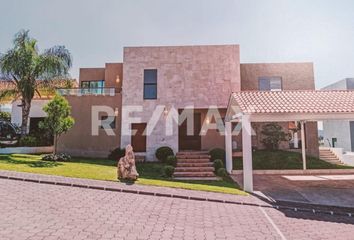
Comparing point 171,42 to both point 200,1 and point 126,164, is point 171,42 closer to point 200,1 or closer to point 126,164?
point 200,1

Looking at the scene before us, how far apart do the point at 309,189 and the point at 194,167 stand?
6.13 metres

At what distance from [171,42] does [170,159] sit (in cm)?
923

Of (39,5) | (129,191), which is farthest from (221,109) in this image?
(39,5)

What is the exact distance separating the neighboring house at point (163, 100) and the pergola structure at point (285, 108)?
16.9ft

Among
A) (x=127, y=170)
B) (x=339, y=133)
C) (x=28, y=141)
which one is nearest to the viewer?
(x=127, y=170)

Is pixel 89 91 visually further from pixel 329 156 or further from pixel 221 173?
pixel 329 156

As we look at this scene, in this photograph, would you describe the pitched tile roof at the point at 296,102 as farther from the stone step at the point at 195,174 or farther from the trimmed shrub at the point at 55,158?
the trimmed shrub at the point at 55,158

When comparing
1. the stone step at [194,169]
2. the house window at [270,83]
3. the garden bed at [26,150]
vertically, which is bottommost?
the stone step at [194,169]

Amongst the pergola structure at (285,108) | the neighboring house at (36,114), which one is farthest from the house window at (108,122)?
the pergola structure at (285,108)

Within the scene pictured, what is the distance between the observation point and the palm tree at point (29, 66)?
65.6 feet

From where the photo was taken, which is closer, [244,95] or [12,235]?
[12,235]

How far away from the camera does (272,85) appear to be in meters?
22.0

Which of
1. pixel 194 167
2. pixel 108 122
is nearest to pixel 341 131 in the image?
pixel 194 167

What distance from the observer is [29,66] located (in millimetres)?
20156
